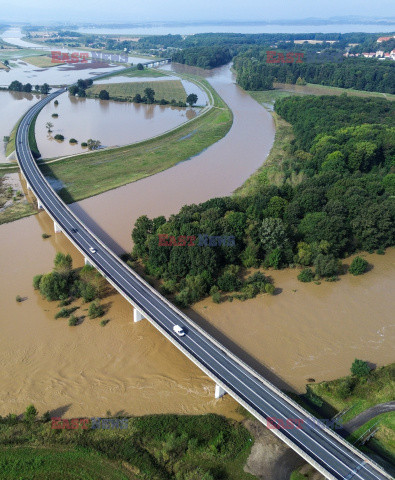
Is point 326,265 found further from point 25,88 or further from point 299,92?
point 25,88

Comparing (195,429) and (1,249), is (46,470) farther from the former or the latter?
(1,249)

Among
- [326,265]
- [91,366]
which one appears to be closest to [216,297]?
[326,265]

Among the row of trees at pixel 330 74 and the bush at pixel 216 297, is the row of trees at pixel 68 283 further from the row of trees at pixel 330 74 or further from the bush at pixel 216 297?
the row of trees at pixel 330 74

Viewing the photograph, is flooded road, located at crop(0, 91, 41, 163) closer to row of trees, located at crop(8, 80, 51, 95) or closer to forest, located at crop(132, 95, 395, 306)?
row of trees, located at crop(8, 80, 51, 95)

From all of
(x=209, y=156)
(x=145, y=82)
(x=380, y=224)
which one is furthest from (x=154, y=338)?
(x=145, y=82)

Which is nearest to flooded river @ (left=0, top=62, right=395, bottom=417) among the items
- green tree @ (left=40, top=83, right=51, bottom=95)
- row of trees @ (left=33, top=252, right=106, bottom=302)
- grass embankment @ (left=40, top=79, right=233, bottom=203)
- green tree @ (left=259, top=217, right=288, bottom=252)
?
row of trees @ (left=33, top=252, right=106, bottom=302)

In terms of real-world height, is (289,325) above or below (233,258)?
below

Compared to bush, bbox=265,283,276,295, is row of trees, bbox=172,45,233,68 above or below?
above
